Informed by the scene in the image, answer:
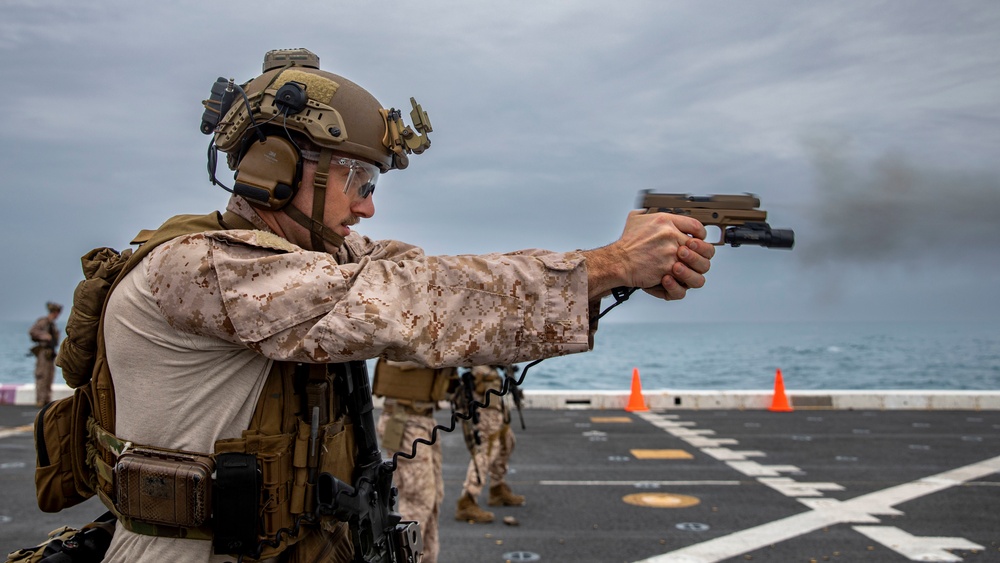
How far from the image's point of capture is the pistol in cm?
281

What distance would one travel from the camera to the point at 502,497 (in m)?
9.55

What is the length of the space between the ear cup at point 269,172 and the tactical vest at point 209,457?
0.52 feet

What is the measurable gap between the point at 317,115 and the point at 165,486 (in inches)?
45.2

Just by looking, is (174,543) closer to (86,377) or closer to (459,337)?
(86,377)

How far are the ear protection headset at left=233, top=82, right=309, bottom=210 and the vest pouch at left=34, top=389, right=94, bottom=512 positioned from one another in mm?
908

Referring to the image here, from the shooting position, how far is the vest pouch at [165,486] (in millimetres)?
2453

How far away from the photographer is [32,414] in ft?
54.5

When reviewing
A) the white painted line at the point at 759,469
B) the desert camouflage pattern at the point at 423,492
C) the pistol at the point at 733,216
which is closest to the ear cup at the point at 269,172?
the pistol at the point at 733,216

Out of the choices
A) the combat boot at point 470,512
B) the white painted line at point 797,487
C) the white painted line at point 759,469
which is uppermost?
the white painted line at point 759,469

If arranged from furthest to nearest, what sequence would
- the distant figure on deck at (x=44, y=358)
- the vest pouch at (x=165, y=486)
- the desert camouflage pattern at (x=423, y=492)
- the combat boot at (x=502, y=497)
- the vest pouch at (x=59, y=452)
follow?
the distant figure on deck at (x=44, y=358)
the combat boot at (x=502, y=497)
the desert camouflage pattern at (x=423, y=492)
the vest pouch at (x=59, y=452)
the vest pouch at (x=165, y=486)

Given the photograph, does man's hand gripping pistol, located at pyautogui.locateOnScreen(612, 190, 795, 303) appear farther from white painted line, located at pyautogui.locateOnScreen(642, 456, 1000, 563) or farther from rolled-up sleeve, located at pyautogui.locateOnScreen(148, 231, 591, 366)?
white painted line, located at pyautogui.locateOnScreen(642, 456, 1000, 563)

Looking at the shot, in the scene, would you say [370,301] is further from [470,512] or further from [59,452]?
[470,512]

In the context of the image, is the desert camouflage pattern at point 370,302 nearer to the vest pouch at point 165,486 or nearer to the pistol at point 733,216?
the vest pouch at point 165,486

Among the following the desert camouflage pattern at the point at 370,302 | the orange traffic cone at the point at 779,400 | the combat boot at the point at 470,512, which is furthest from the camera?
the orange traffic cone at the point at 779,400
